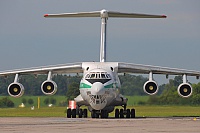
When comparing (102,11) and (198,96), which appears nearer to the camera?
(102,11)

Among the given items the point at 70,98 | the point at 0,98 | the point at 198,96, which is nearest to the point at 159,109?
the point at 198,96

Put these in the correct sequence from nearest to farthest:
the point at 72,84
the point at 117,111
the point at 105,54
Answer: the point at 117,111, the point at 105,54, the point at 72,84

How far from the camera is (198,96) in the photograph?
43.1 m

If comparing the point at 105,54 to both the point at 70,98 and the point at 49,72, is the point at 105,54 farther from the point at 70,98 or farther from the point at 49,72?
the point at 70,98

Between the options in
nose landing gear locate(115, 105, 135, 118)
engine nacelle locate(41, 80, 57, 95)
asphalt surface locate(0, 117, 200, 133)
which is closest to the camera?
asphalt surface locate(0, 117, 200, 133)

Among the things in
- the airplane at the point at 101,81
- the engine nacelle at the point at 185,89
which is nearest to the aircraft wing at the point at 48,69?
the airplane at the point at 101,81

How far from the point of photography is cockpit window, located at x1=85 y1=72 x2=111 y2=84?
92.8 ft

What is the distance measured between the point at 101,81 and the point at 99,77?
19cm

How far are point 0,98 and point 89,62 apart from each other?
530 inches

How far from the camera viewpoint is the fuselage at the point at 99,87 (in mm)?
28031

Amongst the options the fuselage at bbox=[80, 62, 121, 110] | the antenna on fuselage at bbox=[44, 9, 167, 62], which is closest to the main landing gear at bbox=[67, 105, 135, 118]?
the fuselage at bbox=[80, 62, 121, 110]

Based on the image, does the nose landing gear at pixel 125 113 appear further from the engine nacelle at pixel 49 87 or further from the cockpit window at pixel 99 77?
the engine nacelle at pixel 49 87

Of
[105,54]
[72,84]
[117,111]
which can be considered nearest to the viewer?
[117,111]

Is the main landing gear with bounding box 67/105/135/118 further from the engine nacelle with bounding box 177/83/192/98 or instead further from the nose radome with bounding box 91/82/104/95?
the engine nacelle with bounding box 177/83/192/98
